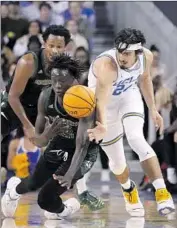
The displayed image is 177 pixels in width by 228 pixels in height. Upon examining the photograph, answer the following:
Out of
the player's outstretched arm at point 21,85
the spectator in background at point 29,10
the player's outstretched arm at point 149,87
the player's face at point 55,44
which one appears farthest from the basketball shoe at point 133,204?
the spectator in background at point 29,10

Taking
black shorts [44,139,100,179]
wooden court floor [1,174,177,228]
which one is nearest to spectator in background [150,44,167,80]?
wooden court floor [1,174,177,228]

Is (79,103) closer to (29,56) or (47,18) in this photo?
(29,56)

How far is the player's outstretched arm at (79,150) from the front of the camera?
761cm

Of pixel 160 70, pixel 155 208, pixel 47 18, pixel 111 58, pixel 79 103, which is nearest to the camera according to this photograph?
pixel 79 103

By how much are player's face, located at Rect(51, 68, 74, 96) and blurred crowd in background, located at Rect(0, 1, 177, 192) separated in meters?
2.66

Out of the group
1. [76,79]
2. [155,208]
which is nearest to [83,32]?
[155,208]

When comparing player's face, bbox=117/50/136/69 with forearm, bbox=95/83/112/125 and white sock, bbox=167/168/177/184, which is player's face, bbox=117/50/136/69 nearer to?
forearm, bbox=95/83/112/125

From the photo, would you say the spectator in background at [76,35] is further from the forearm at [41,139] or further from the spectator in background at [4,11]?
the forearm at [41,139]

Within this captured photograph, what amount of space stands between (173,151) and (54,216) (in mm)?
3478

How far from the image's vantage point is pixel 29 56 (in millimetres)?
8734

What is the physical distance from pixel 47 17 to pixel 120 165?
300 inches

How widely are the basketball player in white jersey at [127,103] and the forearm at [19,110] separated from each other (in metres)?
0.76

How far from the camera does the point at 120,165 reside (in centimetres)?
883

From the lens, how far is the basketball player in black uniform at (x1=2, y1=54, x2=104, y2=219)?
25.6 feet
